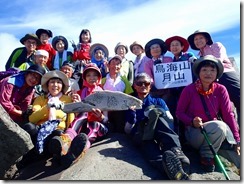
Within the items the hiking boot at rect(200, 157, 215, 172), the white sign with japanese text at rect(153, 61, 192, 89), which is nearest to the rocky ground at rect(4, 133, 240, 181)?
the hiking boot at rect(200, 157, 215, 172)

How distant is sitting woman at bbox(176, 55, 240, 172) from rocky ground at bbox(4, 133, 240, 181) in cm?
28

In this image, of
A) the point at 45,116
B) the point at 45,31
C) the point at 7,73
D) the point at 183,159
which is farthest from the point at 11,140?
the point at 45,31

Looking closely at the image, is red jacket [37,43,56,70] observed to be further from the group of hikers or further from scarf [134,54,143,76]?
scarf [134,54,143,76]

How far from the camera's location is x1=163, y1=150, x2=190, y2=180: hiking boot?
452 centimetres

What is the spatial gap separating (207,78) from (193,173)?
1.57 m

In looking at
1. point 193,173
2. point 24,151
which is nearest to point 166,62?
point 193,173

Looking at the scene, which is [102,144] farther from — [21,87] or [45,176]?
[21,87]

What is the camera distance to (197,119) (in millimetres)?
5172

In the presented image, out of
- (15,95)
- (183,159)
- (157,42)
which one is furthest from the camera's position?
(157,42)

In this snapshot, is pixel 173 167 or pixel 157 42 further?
pixel 157 42

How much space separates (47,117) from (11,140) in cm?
75

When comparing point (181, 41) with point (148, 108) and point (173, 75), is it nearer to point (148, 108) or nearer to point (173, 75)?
point (173, 75)

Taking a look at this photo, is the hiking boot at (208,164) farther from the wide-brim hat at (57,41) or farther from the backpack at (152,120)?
the wide-brim hat at (57,41)

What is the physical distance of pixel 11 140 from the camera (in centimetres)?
511
